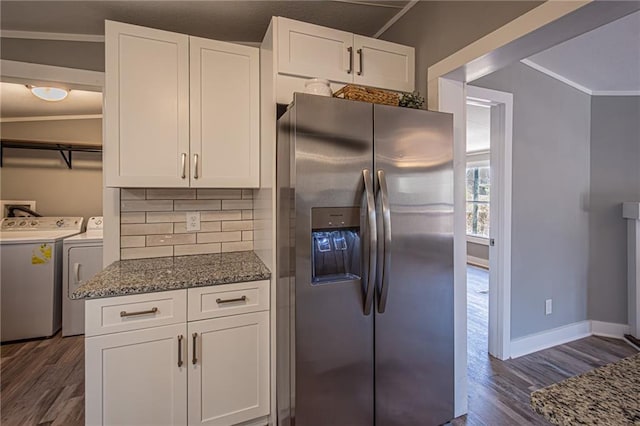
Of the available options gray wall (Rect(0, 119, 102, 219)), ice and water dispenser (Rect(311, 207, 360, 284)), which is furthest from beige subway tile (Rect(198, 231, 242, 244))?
gray wall (Rect(0, 119, 102, 219))

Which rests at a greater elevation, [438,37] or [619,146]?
[438,37]

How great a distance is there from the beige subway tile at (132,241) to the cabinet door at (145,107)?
50 centimetres

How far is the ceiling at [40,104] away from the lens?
3171 mm

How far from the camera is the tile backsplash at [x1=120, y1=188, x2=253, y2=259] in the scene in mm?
2096

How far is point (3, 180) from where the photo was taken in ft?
12.3

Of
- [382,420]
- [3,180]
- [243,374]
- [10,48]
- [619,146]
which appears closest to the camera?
[382,420]

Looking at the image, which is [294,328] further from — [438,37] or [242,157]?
[438,37]

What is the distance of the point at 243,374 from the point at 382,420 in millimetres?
767

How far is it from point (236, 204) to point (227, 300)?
0.87m

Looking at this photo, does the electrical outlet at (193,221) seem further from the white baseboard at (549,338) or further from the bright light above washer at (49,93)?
the white baseboard at (549,338)

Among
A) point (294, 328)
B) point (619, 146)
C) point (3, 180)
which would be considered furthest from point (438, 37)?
point (3, 180)

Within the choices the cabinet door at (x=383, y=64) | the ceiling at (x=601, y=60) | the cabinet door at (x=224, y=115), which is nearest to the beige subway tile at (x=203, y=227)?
the cabinet door at (x=224, y=115)

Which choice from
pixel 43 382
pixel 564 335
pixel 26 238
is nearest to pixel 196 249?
pixel 43 382

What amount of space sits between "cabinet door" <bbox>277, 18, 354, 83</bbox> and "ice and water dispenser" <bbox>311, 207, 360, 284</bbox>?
2.80ft
